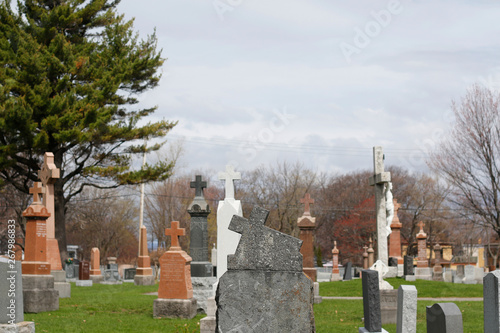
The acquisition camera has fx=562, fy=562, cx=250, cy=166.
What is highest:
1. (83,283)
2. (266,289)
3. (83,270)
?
(266,289)

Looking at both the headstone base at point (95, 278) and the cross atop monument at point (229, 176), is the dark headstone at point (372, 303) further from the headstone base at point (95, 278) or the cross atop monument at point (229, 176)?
the headstone base at point (95, 278)

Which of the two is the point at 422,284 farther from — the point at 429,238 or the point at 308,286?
the point at 429,238

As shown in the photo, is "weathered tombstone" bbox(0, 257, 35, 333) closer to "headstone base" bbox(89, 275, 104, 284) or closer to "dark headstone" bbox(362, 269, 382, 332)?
"dark headstone" bbox(362, 269, 382, 332)

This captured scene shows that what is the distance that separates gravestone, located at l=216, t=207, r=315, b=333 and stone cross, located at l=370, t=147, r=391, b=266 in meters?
7.17

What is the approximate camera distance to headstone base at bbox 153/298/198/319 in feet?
41.4

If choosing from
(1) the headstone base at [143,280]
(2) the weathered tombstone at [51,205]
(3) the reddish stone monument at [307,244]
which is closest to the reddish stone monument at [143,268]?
(1) the headstone base at [143,280]

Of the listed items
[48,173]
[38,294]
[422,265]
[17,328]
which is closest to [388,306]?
[17,328]

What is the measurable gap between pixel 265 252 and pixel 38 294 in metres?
9.96

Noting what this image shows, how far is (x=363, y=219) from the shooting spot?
2051 inches

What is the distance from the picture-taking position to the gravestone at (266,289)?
17.9ft

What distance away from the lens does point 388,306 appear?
1194 centimetres

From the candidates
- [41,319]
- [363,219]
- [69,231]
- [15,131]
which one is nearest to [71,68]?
[15,131]

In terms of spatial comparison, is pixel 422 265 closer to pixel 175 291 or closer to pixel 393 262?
pixel 393 262

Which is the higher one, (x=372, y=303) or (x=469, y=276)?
(x=372, y=303)
